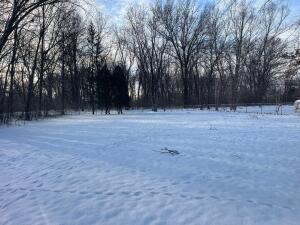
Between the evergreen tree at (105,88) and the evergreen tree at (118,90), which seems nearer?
the evergreen tree at (105,88)

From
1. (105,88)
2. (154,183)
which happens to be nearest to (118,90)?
(105,88)

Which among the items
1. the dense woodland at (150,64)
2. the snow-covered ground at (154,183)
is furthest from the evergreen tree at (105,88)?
the snow-covered ground at (154,183)

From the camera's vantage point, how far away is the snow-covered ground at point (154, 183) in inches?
224

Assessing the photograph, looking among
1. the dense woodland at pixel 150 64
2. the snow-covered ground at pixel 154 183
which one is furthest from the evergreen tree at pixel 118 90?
the snow-covered ground at pixel 154 183

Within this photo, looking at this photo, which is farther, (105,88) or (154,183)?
(105,88)

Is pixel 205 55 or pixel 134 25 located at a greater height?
pixel 134 25

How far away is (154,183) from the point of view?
7.48 m

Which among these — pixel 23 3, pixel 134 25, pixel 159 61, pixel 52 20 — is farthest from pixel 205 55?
pixel 23 3

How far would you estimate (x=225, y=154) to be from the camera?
33.8 ft

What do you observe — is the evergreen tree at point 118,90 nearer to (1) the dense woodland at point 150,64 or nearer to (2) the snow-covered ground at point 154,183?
(1) the dense woodland at point 150,64

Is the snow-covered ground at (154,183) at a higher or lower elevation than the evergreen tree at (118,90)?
lower

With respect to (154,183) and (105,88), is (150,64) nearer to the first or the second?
(105,88)

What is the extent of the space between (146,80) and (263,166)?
53577 millimetres

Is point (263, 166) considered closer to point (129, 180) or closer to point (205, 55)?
point (129, 180)
